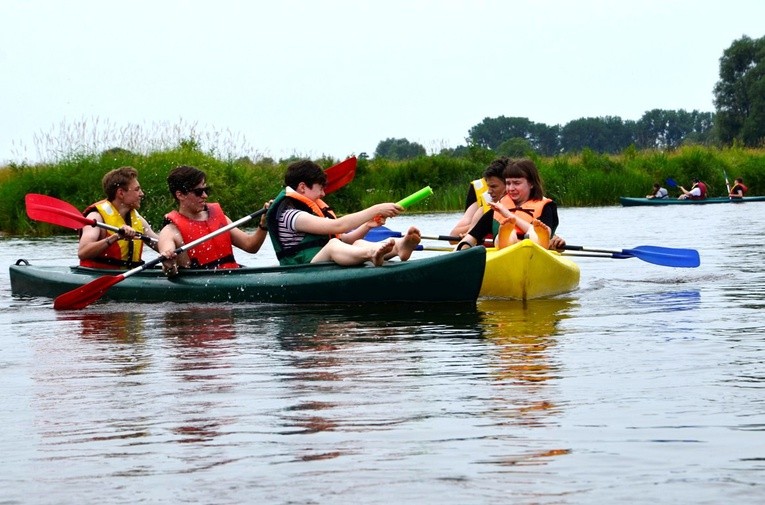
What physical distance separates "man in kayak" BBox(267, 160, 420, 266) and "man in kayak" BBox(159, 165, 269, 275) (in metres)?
0.34

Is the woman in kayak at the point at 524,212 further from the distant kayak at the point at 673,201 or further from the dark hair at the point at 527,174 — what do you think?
the distant kayak at the point at 673,201

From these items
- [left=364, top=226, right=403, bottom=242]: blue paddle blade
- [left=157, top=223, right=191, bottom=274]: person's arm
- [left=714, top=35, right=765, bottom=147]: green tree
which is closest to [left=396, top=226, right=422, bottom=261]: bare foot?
[left=157, top=223, right=191, bottom=274]: person's arm

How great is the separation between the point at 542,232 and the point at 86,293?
2.96 metres

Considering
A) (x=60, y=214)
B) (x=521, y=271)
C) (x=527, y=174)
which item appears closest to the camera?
(x=521, y=271)

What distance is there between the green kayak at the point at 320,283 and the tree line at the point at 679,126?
47520 millimetres

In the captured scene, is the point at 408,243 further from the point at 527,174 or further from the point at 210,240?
the point at 210,240

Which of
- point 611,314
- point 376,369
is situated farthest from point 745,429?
point 611,314

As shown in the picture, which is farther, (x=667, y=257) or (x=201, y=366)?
(x=667, y=257)

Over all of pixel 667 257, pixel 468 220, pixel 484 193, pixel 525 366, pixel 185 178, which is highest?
pixel 185 178

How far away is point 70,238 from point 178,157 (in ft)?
8.12

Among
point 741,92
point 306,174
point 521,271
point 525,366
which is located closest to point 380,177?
point 521,271

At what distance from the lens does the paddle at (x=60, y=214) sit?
28.4 ft

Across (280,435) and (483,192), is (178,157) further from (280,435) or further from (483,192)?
(280,435)

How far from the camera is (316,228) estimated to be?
24.8 ft
